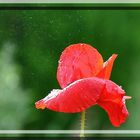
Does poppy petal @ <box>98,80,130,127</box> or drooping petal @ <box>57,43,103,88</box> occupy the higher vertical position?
drooping petal @ <box>57,43,103,88</box>

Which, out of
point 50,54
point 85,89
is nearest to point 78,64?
point 85,89

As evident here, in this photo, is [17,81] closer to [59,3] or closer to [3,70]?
[3,70]

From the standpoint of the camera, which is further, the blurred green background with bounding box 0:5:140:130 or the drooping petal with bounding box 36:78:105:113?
the blurred green background with bounding box 0:5:140:130

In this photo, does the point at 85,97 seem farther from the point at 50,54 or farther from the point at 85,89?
the point at 50,54

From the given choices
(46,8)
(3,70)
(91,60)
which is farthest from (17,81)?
(91,60)

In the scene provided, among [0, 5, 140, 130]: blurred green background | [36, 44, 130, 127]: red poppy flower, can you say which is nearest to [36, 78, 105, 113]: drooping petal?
[36, 44, 130, 127]: red poppy flower

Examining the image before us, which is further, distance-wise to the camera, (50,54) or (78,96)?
(50,54)

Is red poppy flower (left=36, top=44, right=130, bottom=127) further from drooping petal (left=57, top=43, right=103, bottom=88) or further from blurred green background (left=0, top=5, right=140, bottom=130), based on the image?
blurred green background (left=0, top=5, right=140, bottom=130)
